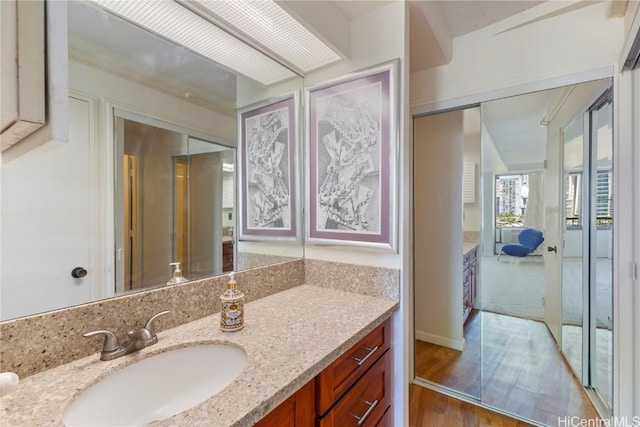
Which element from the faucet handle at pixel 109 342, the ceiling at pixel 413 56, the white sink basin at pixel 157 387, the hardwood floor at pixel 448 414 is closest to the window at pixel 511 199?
the ceiling at pixel 413 56

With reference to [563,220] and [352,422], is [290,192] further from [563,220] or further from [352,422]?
[563,220]

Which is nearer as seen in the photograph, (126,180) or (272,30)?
(126,180)

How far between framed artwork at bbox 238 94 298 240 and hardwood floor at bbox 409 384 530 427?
140 cm

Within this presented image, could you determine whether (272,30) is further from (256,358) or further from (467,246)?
(467,246)

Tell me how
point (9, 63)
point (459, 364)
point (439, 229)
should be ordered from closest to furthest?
point (9, 63), point (459, 364), point (439, 229)

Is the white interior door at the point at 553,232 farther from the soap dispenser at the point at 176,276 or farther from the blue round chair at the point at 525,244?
the soap dispenser at the point at 176,276

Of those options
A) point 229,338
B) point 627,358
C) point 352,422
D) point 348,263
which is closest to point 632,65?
point 627,358

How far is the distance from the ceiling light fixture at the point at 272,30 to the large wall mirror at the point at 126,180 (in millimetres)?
67

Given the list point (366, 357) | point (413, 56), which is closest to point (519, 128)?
point (413, 56)

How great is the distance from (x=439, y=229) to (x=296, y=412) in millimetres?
1970

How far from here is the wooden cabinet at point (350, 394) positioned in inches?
31.0

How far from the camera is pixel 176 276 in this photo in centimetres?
115

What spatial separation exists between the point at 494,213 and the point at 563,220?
40 cm

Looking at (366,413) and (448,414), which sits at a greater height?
(366,413)
